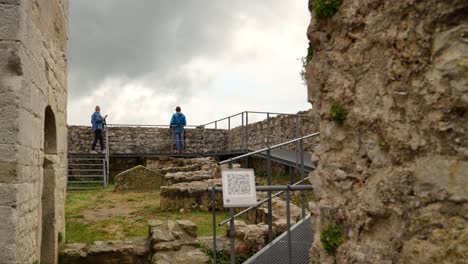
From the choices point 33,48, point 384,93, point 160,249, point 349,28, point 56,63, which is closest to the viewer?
point 384,93

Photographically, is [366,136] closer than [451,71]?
No

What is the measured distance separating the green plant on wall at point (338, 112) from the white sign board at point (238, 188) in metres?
1.87

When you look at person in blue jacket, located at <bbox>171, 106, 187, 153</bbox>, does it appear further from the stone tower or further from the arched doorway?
A: the stone tower

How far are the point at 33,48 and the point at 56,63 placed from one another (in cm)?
173

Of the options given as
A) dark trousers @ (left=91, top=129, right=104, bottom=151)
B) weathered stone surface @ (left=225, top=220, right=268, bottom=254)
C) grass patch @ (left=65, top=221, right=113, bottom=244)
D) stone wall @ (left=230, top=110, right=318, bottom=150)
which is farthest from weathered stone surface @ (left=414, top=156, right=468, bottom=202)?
dark trousers @ (left=91, top=129, right=104, bottom=151)

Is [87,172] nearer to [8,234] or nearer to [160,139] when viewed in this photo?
[160,139]

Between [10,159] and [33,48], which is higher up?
[33,48]

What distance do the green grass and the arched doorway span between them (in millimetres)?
924

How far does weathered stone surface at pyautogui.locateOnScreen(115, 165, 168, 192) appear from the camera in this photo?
39.6 feet

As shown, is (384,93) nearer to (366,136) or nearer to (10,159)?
(366,136)

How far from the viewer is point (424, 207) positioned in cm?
210

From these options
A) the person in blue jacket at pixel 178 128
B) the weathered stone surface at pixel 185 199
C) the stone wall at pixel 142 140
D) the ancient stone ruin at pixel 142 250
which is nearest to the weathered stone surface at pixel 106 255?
the ancient stone ruin at pixel 142 250

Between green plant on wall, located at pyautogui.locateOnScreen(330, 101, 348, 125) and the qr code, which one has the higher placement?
green plant on wall, located at pyautogui.locateOnScreen(330, 101, 348, 125)

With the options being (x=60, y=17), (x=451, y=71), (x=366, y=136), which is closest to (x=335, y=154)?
(x=366, y=136)
